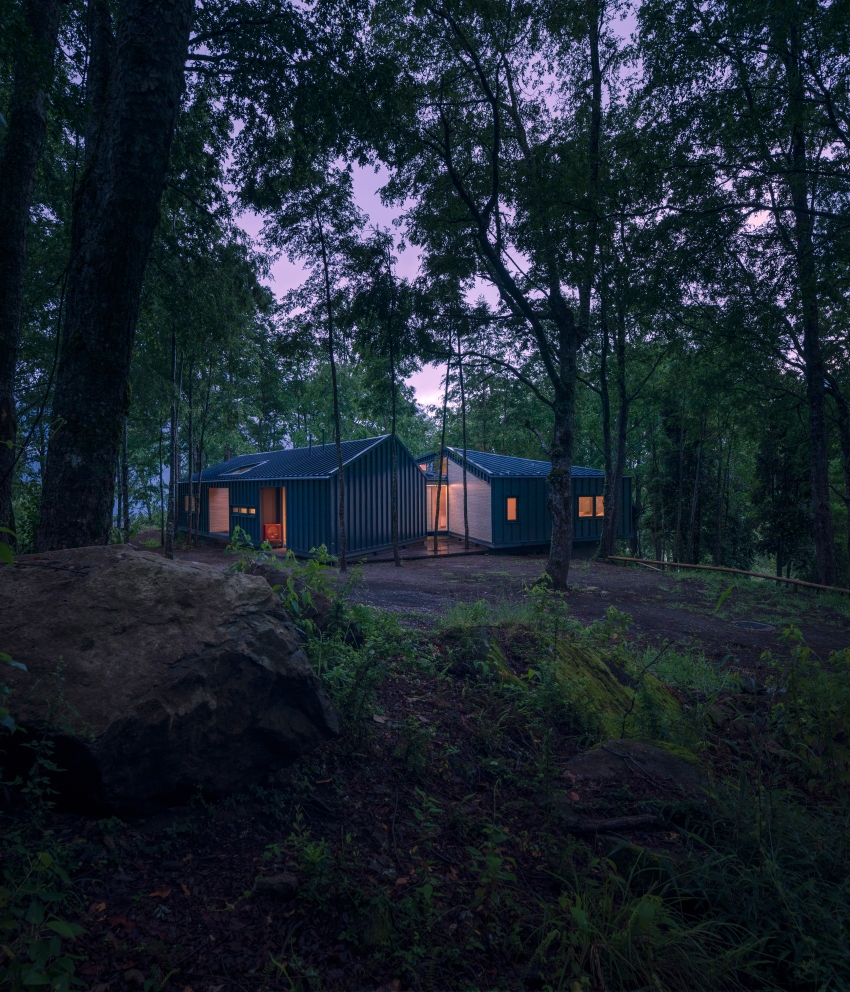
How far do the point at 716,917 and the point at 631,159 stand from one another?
10.5 meters

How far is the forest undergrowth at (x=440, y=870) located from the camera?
1861 millimetres

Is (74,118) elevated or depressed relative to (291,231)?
depressed

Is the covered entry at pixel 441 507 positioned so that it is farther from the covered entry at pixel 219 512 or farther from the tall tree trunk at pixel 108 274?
the tall tree trunk at pixel 108 274

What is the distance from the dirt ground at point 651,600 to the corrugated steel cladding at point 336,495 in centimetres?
188

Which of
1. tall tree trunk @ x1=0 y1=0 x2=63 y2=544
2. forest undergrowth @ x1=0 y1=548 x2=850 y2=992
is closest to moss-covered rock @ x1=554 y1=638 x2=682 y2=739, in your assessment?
forest undergrowth @ x1=0 y1=548 x2=850 y2=992

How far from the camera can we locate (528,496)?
23.3m

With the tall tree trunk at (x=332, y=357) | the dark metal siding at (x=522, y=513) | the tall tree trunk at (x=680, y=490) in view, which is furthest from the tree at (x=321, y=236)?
the tall tree trunk at (x=680, y=490)

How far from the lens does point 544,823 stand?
113 inches

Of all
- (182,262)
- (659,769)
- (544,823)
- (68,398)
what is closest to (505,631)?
(659,769)

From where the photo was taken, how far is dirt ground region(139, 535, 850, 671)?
8.48 metres

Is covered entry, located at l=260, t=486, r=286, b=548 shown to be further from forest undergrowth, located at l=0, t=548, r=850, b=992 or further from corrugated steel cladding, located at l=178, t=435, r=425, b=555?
forest undergrowth, located at l=0, t=548, r=850, b=992

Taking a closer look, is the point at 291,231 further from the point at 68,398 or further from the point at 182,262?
the point at 68,398

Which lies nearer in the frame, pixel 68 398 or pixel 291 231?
pixel 68 398

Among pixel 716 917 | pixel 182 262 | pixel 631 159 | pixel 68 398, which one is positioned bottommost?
pixel 716 917
